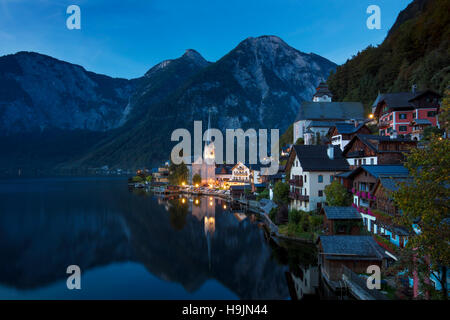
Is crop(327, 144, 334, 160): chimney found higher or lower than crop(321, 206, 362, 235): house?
higher

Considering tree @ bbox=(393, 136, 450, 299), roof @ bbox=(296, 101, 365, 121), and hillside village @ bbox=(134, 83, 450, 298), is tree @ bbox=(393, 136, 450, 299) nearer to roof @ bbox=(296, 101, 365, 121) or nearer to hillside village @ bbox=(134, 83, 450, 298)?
hillside village @ bbox=(134, 83, 450, 298)

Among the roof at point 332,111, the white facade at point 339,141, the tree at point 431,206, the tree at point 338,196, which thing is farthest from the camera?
the roof at point 332,111

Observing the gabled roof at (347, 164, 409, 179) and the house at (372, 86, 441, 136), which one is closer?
the gabled roof at (347, 164, 409, 179)

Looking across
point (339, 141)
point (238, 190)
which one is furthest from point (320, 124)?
point (238, 190)

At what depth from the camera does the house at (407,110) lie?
168 ft

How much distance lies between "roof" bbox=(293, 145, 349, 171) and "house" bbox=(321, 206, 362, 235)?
12.2 meters

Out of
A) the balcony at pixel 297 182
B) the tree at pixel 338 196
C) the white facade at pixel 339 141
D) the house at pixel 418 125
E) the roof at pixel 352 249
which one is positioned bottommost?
the roof at pixel 352 249

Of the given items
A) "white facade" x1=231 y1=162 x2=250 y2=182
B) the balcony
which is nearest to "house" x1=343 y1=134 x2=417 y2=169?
the balcony

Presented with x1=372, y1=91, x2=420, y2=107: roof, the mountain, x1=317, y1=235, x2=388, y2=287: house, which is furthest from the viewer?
the mountain

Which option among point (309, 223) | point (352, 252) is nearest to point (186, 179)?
point (309, 223)

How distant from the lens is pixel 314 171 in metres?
43.0

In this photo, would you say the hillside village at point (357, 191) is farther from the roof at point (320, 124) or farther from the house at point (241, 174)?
the house at point (241, 174)

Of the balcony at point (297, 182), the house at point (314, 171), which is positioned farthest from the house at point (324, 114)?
the house at point (314, 171)

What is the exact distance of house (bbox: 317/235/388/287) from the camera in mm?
23031
